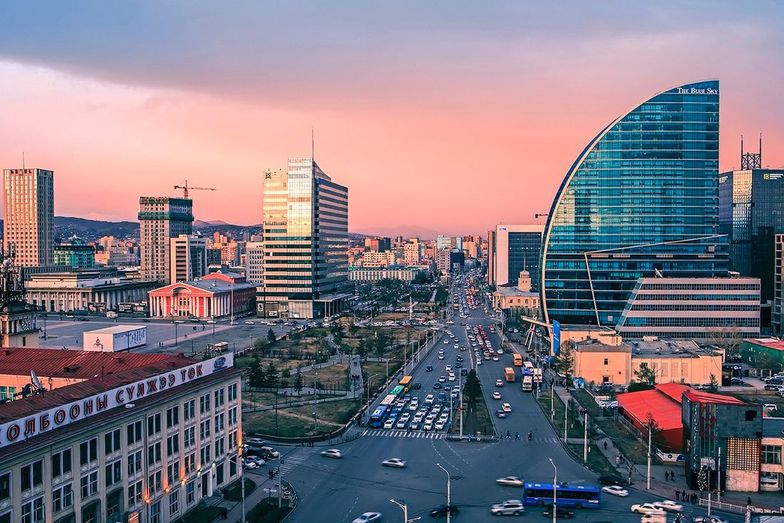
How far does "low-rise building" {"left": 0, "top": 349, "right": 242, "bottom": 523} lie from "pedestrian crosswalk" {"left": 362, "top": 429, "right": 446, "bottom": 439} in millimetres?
13952

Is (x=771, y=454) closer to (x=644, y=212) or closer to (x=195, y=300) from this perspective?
(x=644, y=212)

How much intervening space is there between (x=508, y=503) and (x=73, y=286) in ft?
489

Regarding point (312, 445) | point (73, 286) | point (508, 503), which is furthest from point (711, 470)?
point (73, 286)

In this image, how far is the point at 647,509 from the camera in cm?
3762

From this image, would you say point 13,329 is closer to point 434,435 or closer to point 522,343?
point 434,435

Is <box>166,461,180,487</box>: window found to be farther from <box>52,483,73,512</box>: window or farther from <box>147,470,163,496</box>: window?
<box>52,483,73,512</box>: window

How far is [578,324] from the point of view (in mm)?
97625

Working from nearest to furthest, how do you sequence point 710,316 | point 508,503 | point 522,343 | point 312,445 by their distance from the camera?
point 508,503
point 312,445
point 710,316
point 522,343

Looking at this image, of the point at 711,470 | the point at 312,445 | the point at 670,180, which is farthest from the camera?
the point at 670,180

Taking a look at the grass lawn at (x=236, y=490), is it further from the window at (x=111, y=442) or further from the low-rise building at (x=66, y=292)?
the low-rise building at (x=66, y=292)

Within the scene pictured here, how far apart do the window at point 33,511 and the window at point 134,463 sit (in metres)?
5.19

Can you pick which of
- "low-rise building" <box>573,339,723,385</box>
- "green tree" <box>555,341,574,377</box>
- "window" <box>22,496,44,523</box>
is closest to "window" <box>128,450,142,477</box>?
"window" <box>22,496,44,523</box>

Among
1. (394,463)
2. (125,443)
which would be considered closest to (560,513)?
(394,463)

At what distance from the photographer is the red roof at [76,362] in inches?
1554
